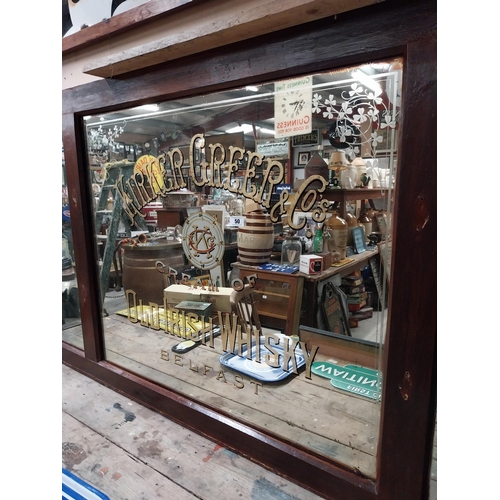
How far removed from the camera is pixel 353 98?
3.32ft

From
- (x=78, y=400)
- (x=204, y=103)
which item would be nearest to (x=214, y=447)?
(x=78, y=400)

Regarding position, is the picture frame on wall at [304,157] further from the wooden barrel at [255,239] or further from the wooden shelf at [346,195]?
the wooden barrel at [255,239]

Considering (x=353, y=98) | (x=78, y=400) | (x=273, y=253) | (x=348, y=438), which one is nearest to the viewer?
(x=353, y=98)

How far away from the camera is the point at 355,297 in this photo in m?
1.23

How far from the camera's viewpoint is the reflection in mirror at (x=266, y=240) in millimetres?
1062

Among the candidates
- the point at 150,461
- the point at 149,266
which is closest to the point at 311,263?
the point at 149,266

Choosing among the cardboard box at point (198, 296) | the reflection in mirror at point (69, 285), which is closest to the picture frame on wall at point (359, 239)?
the cardboard box at point (198, 296)

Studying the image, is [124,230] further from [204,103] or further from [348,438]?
[348,438]

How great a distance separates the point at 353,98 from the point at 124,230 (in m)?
1.16

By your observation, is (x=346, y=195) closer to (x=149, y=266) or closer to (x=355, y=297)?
(x=355, y=297)

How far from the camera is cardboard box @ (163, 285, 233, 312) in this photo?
1.41m

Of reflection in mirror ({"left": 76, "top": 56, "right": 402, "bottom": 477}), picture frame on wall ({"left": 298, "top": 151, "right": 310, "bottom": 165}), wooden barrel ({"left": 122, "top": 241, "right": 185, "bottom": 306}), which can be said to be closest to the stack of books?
reflection in mirror ({"left": 76, "top": 56, "right": 402, "bottom": 477})

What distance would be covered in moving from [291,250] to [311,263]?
0.28 ft

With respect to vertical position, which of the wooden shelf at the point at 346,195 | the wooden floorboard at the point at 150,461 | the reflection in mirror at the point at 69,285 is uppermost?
the wooden shelf at the point at 346,195
